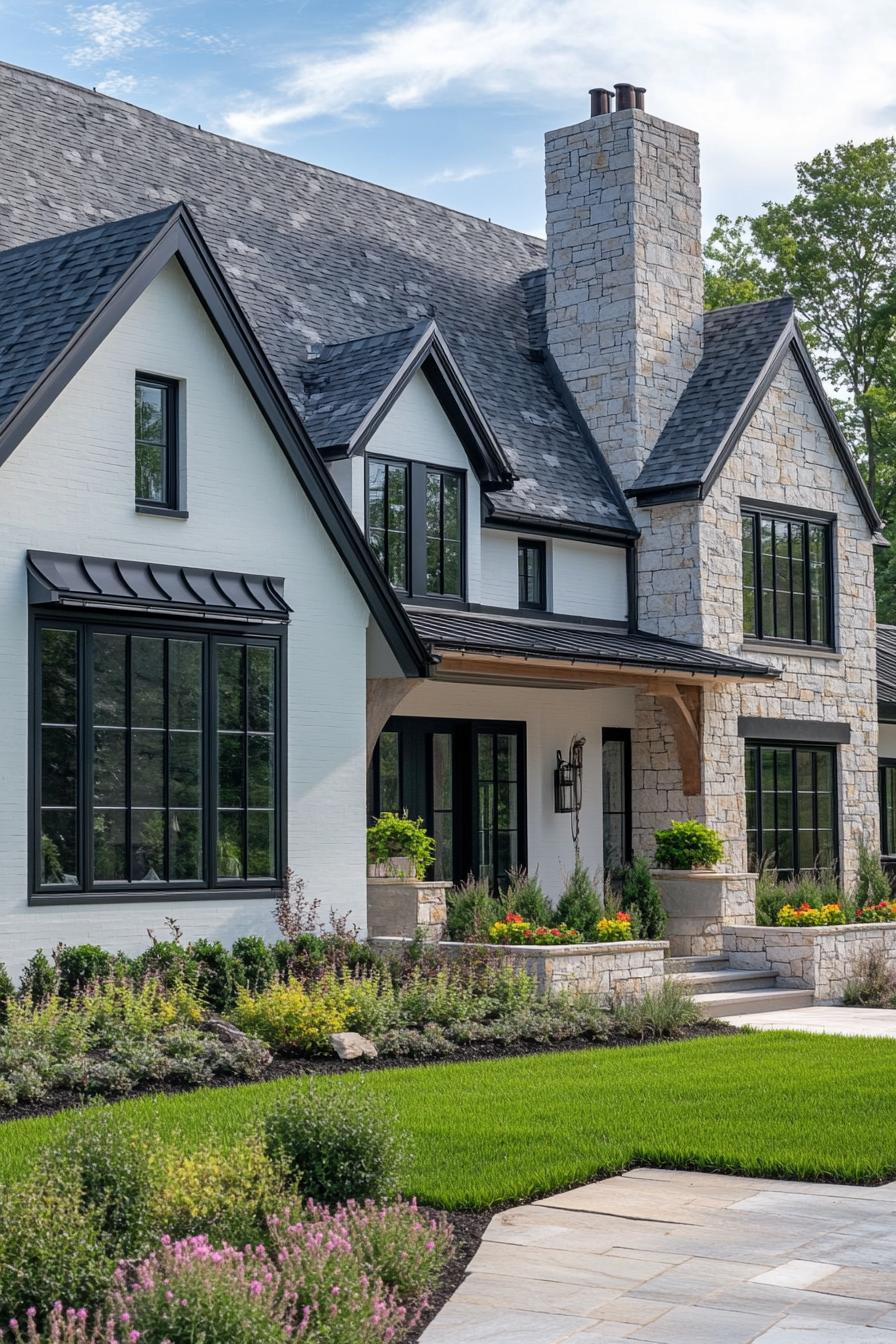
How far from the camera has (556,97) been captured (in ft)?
80.9

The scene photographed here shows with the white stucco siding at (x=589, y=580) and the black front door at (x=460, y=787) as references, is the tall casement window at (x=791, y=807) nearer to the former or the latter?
the white stucco siding at (x=589, y=580)

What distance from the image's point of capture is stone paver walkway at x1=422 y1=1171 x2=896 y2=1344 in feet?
19.6

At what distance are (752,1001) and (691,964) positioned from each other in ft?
5.09

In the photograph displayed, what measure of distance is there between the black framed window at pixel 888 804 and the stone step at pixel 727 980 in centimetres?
870

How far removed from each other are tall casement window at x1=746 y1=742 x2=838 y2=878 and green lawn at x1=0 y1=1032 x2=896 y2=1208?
9007mm

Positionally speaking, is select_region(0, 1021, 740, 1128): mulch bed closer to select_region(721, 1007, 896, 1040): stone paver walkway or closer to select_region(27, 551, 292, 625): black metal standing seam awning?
select_region(721, 1007, 896, 1040): stone paver walkway

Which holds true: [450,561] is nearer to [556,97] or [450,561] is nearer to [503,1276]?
[556,97]

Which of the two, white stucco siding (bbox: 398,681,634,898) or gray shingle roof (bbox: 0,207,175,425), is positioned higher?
gray shingle roof (bbox: 0,207,175,425)

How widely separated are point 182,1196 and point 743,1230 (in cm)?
247

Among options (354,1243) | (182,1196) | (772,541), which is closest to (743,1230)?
(354,1243)

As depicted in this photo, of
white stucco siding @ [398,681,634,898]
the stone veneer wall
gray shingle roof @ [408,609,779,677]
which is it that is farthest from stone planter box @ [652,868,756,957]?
gray shingle roof @ [408,609,779,677]

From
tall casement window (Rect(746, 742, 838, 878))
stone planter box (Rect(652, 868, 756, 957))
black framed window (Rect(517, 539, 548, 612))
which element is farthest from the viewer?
tall casement window (Rect(746, 742, 838, 878))

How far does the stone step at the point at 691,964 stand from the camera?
18.0m

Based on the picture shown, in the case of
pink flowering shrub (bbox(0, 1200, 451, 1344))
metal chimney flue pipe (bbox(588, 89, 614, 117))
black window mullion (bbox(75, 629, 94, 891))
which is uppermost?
metal chimney flue pipe (bbox(588, 89, 614, 117))
